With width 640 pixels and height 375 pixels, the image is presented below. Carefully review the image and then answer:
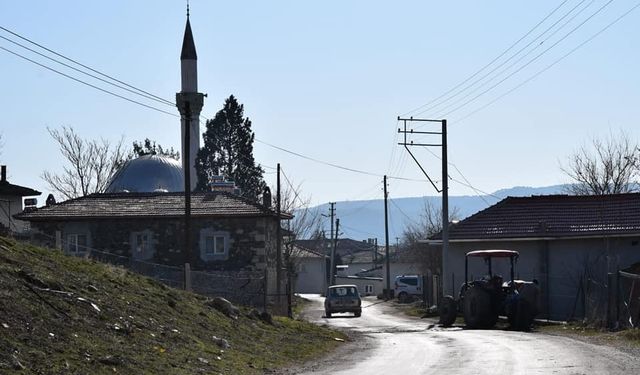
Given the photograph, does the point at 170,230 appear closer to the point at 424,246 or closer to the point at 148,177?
the point at 148,177

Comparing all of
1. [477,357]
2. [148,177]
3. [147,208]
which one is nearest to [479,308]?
[477,357]

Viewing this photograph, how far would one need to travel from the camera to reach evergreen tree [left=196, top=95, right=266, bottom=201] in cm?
7588

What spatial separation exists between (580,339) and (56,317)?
15775 mm

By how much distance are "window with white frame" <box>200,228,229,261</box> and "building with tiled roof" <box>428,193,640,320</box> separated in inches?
374

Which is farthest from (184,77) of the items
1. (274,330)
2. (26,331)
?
(26,331)

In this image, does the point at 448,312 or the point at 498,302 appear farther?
the point at 448,312

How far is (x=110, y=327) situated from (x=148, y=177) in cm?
5300

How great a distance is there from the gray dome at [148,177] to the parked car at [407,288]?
16430 mm

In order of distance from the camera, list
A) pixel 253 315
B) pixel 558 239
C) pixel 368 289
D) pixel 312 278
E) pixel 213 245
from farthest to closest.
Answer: pixel 368 289
pixel 312 278
pixel 213 245
pixel 558 239
pixel 253 315

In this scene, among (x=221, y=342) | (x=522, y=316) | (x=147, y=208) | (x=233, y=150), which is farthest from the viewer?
(x=233, y=150)

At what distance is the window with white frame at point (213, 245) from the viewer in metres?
46.2

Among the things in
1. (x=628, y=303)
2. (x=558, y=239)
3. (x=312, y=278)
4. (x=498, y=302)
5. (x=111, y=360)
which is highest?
(x=558, y=239)

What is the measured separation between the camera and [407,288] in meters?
72.6

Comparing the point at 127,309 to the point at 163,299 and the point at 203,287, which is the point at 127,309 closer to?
the point at 163,299
